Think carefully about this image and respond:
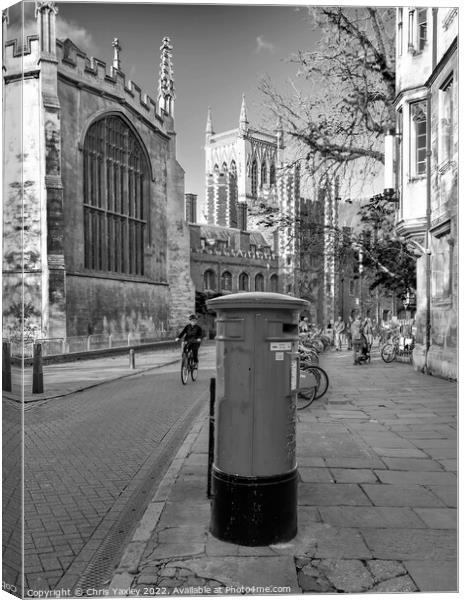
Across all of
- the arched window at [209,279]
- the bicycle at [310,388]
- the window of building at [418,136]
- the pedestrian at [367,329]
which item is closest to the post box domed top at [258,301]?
the bicycle at [310,388]

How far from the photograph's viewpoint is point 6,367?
303cm

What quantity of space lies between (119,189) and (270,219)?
8.62 meters

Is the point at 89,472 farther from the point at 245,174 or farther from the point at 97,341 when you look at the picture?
the point at 97,341

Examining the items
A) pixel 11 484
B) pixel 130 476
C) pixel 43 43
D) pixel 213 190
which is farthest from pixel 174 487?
pixel 43 43

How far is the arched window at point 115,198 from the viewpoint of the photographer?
416 inches

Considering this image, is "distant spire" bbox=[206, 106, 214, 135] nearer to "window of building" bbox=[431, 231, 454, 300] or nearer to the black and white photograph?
the black and white photograph

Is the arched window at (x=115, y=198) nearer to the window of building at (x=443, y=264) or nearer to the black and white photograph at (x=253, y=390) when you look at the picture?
the black and white photograph at (x=253, y=390)

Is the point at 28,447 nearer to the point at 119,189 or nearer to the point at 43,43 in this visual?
the point at 43,43

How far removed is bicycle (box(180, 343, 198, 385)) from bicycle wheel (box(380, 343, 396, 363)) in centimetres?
674

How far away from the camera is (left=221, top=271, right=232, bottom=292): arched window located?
46.0m

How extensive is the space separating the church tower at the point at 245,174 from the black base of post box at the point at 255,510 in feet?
7.97

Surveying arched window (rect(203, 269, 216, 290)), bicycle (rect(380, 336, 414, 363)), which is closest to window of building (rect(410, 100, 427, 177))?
bicycle (rect(380, 336, 414, 363))

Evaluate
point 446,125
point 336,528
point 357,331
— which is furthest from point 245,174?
point 357,331

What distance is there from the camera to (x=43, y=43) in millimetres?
4016
